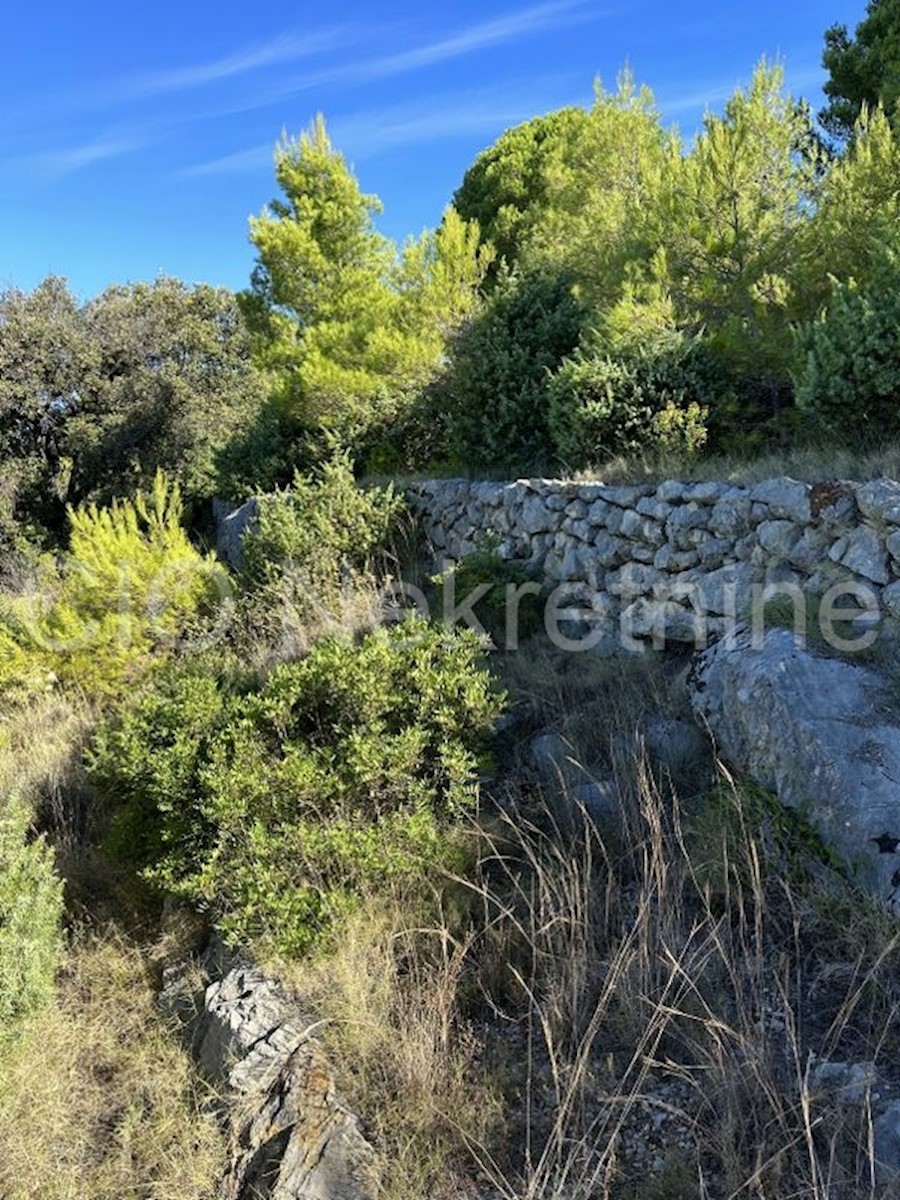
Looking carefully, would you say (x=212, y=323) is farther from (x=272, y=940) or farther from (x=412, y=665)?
(x=272, y=940)

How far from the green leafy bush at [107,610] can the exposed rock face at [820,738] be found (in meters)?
4.65

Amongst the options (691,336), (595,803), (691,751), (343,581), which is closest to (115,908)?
(595,803)

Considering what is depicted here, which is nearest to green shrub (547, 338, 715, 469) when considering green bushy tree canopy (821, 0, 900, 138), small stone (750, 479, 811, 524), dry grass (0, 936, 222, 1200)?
small stone (750, 479, 811, 524)

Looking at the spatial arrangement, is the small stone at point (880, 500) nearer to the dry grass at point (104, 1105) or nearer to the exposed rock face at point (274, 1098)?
the exposed rock face at point (274, 1098)

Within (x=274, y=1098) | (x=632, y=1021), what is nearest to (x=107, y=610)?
(x=274, y=1098)

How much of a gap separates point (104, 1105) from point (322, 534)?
494cm

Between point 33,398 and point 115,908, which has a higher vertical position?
point 33,398

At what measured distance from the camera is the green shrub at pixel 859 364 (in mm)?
4633

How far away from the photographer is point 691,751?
3.62 meters

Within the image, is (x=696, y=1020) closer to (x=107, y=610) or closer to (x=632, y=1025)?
(x=632, y=1025)

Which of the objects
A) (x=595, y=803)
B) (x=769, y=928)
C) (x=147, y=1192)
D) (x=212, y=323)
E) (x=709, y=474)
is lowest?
(x=147, y=1192)

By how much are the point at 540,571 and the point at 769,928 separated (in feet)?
12.3

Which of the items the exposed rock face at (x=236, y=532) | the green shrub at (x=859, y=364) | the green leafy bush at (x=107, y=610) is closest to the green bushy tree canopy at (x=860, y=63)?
the green shrub at (x=859, y=364)

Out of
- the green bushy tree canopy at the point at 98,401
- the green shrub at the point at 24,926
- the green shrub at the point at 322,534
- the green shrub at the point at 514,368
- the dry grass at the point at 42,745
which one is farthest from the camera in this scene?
the green bushy tree canopy at the point at 98,401
